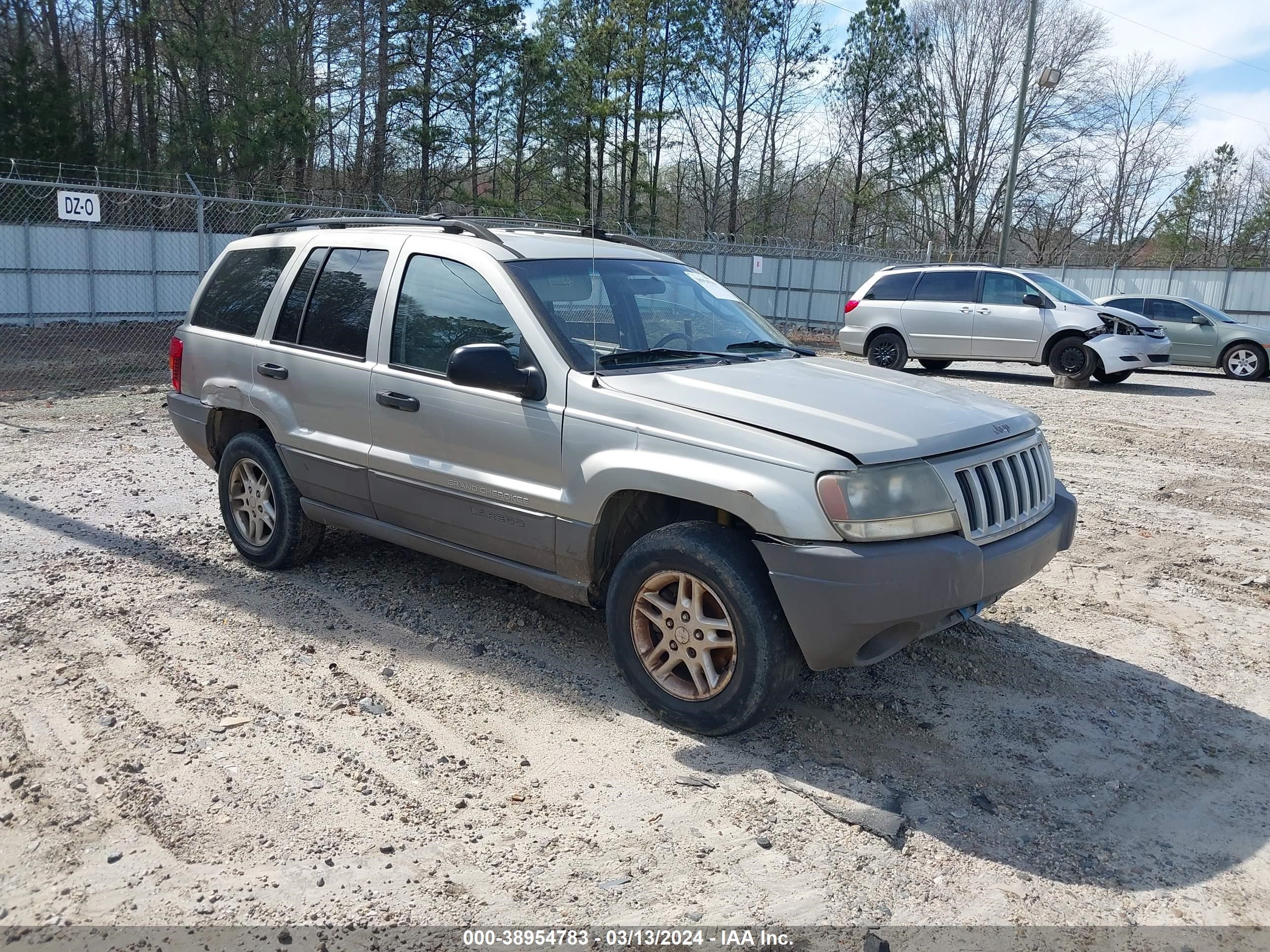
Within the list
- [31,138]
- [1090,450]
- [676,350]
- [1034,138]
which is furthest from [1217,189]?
[676,350]

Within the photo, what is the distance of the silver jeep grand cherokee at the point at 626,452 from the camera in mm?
3492

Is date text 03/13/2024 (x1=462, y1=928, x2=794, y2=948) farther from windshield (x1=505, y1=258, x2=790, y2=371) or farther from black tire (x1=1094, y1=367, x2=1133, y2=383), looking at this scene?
black tire (x1=1094, y1=367, x2=1133, y2=383)

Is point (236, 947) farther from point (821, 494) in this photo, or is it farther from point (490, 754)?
point (821, 494)

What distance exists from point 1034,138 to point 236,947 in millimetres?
45293

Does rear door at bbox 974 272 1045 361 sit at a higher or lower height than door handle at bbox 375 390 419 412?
higher

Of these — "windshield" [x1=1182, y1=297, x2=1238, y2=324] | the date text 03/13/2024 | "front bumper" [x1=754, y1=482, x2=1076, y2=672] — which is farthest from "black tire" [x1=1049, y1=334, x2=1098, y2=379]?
the date text 03/13/2024

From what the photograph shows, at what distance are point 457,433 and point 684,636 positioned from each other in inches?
56.3

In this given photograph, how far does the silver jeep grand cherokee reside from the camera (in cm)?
→ 349

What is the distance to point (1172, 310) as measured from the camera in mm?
18344

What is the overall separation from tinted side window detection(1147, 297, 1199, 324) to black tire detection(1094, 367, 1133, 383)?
2627mm

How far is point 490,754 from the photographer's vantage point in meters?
3.67

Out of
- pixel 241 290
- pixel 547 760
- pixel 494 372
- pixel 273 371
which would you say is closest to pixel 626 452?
pixel 494 372

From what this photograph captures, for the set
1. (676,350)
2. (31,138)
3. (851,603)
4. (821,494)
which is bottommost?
(851,603)

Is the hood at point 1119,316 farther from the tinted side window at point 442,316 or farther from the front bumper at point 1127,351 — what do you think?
the tinted side window at point 442,316
